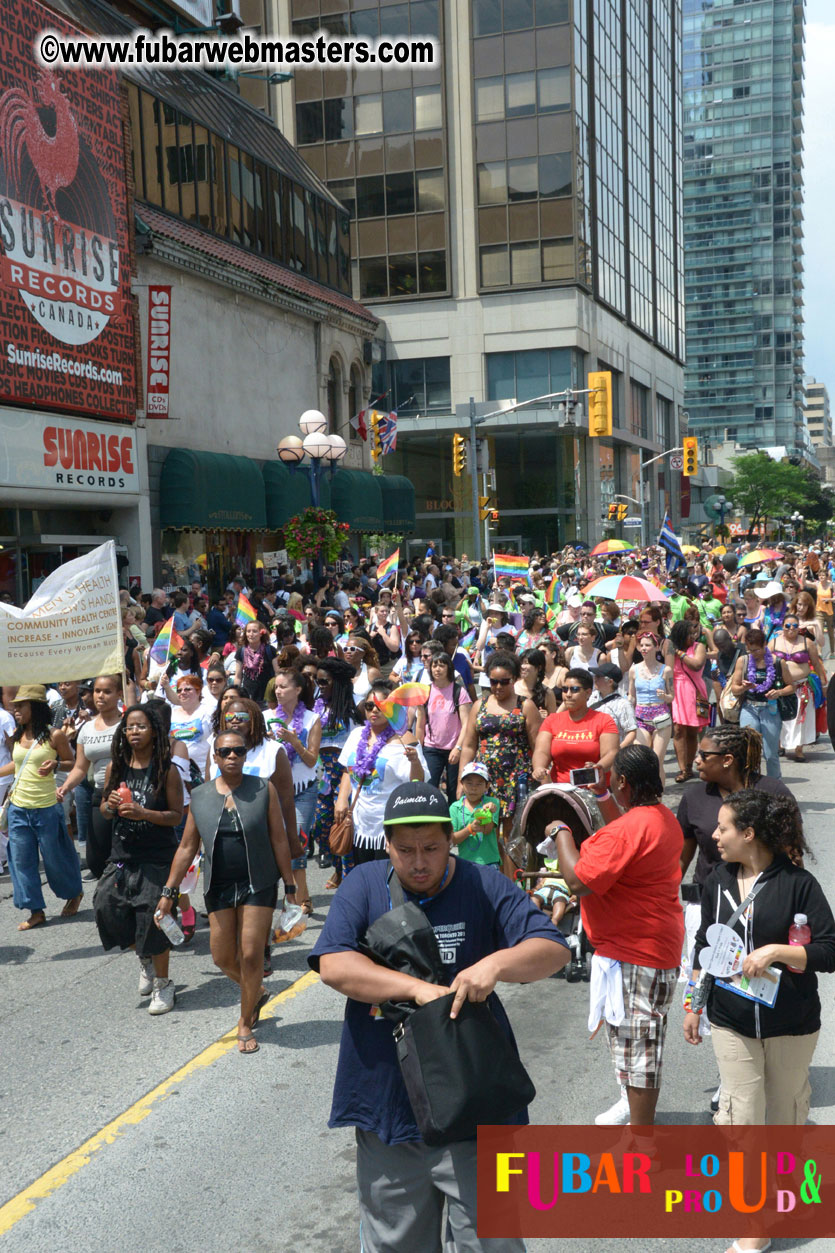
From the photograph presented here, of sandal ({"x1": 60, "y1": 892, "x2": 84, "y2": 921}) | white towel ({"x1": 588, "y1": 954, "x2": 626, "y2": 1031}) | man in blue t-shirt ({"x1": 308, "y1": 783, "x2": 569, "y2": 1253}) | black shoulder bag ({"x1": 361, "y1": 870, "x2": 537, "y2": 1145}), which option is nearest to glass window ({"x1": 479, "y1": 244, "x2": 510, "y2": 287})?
sandal ({"x1": 60, "y1": 892, "x2": 84, "y2": 921})

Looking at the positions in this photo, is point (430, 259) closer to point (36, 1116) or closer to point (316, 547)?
point (316, 547)

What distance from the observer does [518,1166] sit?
3361 mm

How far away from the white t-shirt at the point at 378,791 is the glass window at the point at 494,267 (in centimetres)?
4668

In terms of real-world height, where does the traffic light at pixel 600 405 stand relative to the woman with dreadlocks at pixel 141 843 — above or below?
above

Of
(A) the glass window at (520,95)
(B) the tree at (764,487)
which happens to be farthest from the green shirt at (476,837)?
(B) the tree at (764,487)

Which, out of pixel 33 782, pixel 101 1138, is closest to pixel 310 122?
pixel 33 782

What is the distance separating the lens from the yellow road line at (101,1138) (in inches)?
181

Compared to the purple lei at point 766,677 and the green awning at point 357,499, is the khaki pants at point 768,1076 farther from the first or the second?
the green awning at point 357,499

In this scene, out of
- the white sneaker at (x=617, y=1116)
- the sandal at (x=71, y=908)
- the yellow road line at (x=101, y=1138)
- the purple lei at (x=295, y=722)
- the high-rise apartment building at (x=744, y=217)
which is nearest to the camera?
the yellow road line at (x=101, y=1138)

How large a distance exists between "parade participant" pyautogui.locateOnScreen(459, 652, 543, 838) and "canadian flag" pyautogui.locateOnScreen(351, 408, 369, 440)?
27.5 metres

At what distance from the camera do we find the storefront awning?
25.8 metres

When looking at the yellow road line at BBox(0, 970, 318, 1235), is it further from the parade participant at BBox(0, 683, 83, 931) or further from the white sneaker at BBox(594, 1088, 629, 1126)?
the parade participant at BBox(0, 683, 83, 931)

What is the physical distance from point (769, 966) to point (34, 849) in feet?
19.5

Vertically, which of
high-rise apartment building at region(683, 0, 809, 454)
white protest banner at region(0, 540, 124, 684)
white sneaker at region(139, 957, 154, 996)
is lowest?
white sneaker at region(139, 957, 154, 996)
